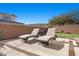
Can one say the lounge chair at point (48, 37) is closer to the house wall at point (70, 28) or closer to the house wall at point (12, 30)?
the house wall at point (70, 28)

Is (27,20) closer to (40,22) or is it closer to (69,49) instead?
(40,22)

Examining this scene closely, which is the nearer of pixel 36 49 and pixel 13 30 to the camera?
pixel 36 49

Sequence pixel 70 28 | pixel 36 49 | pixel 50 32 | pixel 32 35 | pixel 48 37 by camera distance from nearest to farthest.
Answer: pixel 36 49 < pixel 70 28 < pixel 48 37 < pixel 50 32 < pixel 32 35

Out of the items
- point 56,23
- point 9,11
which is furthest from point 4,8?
point 56,23

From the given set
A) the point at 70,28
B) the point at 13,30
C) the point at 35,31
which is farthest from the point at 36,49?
the point at 70,28

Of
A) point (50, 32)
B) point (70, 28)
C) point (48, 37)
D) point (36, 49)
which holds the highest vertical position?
point (70, 28)

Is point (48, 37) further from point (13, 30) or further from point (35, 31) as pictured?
point (13, 30)

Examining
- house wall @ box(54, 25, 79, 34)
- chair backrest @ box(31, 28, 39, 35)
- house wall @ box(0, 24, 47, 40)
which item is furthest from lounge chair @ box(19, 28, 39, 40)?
house wall @ box(54, 25, 79, 34)

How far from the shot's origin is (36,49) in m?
3.11

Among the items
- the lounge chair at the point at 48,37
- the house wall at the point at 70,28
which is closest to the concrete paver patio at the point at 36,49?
the lounge chair at the point at 48,37

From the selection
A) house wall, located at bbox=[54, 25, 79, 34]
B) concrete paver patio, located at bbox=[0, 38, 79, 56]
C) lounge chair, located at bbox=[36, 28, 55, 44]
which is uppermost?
house wall, located at bbox=[54, 25, 79, 34]

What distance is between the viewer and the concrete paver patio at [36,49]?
286cm

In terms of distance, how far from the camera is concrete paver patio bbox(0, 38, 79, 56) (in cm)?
286

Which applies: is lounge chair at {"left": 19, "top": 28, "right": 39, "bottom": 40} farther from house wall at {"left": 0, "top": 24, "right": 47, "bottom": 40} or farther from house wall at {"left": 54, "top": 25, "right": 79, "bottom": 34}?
house wall at {"left": 54, "top": 25, "right": 79, "bottom": 34}
